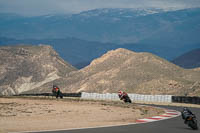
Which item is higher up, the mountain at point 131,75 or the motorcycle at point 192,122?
the mountain at point 131,75

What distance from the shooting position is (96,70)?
7854 inches

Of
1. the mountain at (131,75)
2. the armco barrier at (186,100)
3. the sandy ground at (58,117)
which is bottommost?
the sandy ground at (58,117)

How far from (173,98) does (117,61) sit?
5202 inches

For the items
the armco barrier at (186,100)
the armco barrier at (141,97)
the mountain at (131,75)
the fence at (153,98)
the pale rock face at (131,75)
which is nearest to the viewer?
the armco barrier at (186,100)

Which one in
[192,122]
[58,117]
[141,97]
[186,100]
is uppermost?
[141,97]

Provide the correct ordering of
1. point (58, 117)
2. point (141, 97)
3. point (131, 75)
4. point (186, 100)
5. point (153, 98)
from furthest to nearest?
point (131, 75) → point (141, 97) → point (153, 98) → point (186, 100) → point (58, 117)

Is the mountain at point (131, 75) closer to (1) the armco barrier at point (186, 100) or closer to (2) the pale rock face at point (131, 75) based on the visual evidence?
(2) the pale rock face at point (131, 75)

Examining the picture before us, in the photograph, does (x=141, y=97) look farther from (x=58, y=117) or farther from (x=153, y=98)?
(x=58, y=117)

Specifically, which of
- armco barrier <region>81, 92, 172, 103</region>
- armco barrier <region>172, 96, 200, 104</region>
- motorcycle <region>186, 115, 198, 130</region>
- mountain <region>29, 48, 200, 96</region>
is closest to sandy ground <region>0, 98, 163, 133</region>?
motorcycle <region>186, 115, 198, 130</region>

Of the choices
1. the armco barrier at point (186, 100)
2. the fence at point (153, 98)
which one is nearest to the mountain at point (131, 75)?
the fence at point (153, 98)

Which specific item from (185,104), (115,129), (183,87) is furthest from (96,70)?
(115,129)

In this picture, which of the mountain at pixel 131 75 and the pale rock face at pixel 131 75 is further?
the pale rock face at pixel 131 75

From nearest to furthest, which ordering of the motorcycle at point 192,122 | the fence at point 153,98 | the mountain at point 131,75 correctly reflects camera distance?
the motorcycle at point 192,122 → the fence at point 153,98 → the mountain at point 131,75

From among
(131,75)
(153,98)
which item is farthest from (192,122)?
(131,75)
